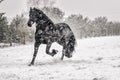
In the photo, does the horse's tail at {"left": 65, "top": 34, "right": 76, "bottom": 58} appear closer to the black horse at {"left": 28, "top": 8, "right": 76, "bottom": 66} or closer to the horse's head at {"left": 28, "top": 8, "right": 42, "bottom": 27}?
the black horse at {"left": 28, "top": 8, "right": 76, "bottom": 66}

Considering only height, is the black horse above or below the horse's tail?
above

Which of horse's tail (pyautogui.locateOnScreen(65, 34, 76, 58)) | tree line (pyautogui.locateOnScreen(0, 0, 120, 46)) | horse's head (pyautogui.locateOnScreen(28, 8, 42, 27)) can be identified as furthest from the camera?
tree line (pyautogui.locateOnScreen(0, 0, 120, 46))

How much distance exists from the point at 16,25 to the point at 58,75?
56.9 meters

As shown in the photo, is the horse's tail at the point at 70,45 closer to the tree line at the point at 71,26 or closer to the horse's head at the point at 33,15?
the horse's head at the point at 33,15

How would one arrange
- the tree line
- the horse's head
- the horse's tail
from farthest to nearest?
the tree line → the horse's tail → the horse's head

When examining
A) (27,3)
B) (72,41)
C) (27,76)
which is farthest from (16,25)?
(27,76)

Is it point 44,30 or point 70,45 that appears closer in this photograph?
point 44,30

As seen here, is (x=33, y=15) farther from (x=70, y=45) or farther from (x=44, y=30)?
(x=70, y=45)

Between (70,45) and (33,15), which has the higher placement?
(33,15)

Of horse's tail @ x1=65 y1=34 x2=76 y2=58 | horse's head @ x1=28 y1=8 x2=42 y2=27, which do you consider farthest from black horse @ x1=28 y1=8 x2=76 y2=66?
horse's tail @ x1=65 y1=34 x2=76 y2=58

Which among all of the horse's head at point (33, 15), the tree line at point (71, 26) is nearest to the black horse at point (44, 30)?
the horse's head at point (33, 15)

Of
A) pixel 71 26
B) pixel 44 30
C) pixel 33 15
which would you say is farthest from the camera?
pixel 71 26

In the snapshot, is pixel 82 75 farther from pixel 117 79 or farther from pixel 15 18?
pixel 15 18

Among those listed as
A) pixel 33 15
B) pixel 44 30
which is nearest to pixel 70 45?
pixel 44 30
